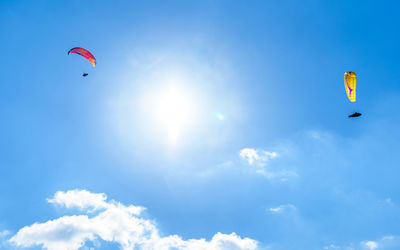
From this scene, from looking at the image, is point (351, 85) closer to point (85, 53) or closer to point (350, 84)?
point (350, 84)

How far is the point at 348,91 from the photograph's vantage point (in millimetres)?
50781

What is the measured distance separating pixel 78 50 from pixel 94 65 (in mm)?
4706

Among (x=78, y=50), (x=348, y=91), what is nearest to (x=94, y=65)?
(x=78, y=50)

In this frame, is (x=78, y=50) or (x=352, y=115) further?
(x=78, y=50)

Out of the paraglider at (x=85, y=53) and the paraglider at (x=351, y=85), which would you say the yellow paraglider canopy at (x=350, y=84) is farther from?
the paraglider at (x=85, y=53)

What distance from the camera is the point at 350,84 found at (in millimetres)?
52188

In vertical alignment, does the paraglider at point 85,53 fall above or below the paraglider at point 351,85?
above

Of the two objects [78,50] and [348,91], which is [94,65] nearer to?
[78,50]

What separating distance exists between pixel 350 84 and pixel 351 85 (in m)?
0.25

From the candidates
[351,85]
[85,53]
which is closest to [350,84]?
[351,85]

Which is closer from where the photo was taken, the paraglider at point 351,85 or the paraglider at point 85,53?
the paraglider at point 351,85

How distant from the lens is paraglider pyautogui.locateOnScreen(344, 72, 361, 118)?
2013 inches

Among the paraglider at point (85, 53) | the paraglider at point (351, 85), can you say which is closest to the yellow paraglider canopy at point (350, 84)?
the paraglider at point (351, 85)

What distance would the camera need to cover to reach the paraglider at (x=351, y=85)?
5112cm
